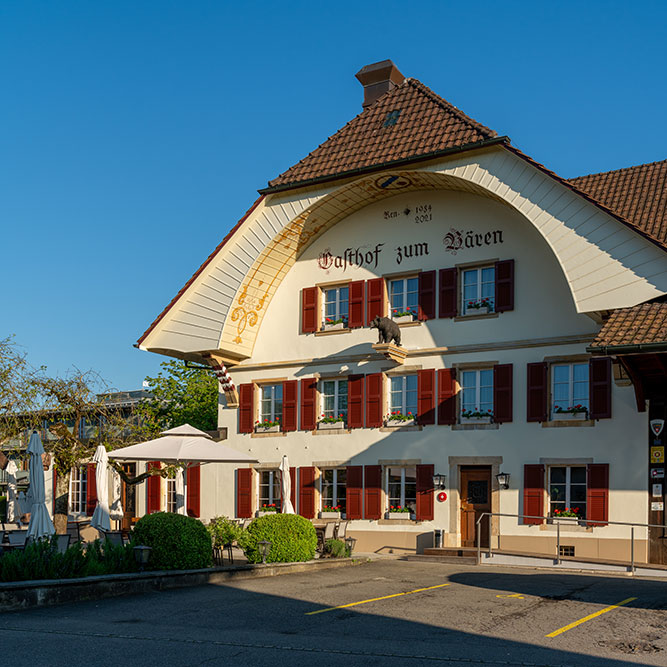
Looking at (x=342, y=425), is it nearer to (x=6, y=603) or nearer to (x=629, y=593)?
(x=629, y=593)

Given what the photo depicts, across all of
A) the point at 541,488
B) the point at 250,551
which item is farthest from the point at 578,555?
the point at 250,551

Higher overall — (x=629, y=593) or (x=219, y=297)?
(x=219, y=297)

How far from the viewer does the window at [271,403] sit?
24391 mm

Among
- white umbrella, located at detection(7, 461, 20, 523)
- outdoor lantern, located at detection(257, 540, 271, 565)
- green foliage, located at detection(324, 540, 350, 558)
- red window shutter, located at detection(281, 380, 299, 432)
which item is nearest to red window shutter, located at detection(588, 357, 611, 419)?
green foliage, located at detection(324, 540, 350, 558)

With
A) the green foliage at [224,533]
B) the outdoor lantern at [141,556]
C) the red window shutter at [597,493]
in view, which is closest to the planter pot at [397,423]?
the red window shutter at [597,493]

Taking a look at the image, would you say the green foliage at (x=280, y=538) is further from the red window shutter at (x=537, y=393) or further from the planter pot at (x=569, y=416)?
the planter pot at (x=569, y=416)

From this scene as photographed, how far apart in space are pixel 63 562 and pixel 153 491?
47.4ft

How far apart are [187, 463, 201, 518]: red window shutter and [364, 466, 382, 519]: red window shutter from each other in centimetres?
525

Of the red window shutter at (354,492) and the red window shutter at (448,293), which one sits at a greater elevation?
the red window shutter at (448,293)

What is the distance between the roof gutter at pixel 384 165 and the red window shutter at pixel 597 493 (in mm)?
7301

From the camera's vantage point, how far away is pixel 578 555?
19.4m

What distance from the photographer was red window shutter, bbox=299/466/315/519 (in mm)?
23203

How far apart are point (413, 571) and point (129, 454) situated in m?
5.92

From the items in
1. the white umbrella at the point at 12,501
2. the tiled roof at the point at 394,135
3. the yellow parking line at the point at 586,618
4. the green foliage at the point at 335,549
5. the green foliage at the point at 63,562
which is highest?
the tiled roof at the point at 394,135
